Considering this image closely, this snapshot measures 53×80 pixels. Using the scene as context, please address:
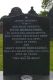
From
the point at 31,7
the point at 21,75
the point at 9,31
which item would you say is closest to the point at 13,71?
the point at 21,75

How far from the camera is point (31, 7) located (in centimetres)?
3569

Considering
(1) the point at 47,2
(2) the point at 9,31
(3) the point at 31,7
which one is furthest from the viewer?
(1) the point at 47,2

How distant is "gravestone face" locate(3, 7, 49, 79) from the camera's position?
9.91 m

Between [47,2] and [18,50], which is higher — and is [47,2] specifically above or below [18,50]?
above

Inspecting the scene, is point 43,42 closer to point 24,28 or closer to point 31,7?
point 24,28

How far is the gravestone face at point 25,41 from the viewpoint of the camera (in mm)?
9914

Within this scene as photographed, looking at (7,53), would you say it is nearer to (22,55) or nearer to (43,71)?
(22,55)

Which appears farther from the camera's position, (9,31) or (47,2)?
(47,2)

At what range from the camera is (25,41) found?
32.7 ft

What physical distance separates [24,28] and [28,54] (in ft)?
2.32

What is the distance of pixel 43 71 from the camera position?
1010 cm

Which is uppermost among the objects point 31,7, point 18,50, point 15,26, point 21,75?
point 31,7

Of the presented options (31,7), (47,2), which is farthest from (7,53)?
(47,2)

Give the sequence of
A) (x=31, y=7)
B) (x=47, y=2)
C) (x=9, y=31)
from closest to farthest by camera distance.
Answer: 1. (x=9, y=31)
2. (x=31, y=7)
3. (x=47, y=2)
